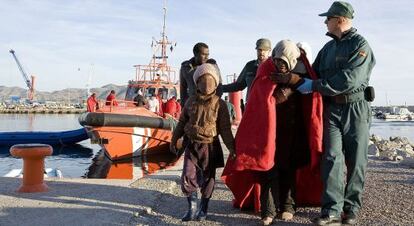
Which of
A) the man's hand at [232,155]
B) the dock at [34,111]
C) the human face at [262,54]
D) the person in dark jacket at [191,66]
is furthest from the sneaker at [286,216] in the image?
the dock at [34,111]

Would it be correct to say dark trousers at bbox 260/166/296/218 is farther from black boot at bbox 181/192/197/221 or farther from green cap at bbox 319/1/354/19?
green cap at bbox 319/1/354/19

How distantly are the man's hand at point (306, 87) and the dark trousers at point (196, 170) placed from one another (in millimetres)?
1058

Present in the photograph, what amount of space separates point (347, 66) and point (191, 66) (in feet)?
7.42

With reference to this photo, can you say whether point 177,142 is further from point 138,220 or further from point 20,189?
point 20,189

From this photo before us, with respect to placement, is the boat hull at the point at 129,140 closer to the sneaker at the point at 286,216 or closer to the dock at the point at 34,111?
the sneaker at the point at 286,216

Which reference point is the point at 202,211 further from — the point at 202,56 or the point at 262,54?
the point at 262,54

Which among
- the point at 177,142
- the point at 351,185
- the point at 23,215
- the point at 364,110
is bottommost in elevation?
the point at 23,215

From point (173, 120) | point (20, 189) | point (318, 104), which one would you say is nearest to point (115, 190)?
point (20, 189)

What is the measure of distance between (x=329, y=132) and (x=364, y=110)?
36cm

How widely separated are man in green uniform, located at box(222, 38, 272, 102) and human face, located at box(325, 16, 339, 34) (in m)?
1.51

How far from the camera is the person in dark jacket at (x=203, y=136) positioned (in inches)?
180

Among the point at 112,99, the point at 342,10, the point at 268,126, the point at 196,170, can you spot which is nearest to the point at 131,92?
the point at 112,99

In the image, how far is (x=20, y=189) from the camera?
5961 mm

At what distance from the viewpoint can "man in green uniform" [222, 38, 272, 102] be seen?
575 cm
